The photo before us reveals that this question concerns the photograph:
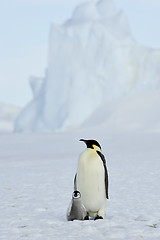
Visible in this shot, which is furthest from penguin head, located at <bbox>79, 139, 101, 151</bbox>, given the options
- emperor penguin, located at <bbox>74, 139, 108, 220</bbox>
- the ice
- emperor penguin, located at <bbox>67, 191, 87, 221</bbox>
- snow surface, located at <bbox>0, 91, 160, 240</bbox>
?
the ice

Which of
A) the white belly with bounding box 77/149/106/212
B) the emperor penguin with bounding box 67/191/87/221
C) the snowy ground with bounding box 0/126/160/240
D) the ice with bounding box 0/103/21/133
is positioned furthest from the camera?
the ice with bounding box 0/103/21/133

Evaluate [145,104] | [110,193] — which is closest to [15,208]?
[110,193]

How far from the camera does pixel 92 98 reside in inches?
1030

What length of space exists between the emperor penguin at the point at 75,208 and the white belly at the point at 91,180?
20 centimetres

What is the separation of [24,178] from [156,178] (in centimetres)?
201

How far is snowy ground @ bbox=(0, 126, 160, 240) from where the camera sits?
3.12 meters

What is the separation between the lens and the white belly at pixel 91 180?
358cm

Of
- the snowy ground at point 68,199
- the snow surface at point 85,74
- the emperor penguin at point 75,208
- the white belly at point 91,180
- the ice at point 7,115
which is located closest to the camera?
the snowy ground at point 68,199

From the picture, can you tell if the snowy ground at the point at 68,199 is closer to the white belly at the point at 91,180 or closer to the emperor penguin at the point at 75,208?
the emperor penguin at the point at 75,208

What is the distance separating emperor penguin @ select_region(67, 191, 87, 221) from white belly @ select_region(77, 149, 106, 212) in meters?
0.20

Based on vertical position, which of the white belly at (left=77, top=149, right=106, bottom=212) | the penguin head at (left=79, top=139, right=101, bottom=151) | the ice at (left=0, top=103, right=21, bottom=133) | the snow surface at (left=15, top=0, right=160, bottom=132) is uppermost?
the ice at (left=0, top=103, right=21, bottom=133)

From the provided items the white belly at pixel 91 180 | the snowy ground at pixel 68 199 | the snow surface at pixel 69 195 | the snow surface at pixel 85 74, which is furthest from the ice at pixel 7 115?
the white belly at pixel 91 180

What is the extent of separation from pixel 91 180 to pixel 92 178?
23 millimetres

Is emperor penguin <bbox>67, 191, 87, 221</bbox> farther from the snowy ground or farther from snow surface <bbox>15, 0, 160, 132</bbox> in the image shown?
snow surface <bbox>15, 0, 160, 132</bbox>
